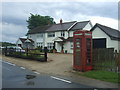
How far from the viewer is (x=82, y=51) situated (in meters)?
10.9

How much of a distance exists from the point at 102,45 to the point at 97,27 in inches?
112

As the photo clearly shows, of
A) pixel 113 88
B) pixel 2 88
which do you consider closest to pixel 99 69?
pixel 113 88

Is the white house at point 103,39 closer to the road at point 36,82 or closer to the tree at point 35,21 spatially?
the road at point 36,82

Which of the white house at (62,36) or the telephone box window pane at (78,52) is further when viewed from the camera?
the white house at (62,36)

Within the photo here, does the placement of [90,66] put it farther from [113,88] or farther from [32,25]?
[32,25]

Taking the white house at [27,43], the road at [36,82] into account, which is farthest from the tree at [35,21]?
the road at [36,82]

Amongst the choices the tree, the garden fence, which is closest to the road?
the garden fence

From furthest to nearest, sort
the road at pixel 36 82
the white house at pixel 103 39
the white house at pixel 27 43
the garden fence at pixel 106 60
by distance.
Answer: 1. the white house at pixel 27 43
2. the white house at pixel 103 39
3. the garden fence at pixel 106 60
4. the road at pixel 36 82

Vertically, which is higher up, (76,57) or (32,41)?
(32,41)

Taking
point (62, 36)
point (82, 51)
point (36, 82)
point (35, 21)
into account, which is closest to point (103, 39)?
point (82, 51)

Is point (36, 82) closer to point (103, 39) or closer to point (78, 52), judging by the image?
point (78, 52)

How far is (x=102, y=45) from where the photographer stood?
22.9 metres

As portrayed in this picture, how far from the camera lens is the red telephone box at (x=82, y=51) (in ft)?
35.8

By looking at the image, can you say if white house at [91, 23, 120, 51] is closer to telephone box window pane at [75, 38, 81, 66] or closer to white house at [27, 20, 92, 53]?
white house at [27, 20, 92, 53]
